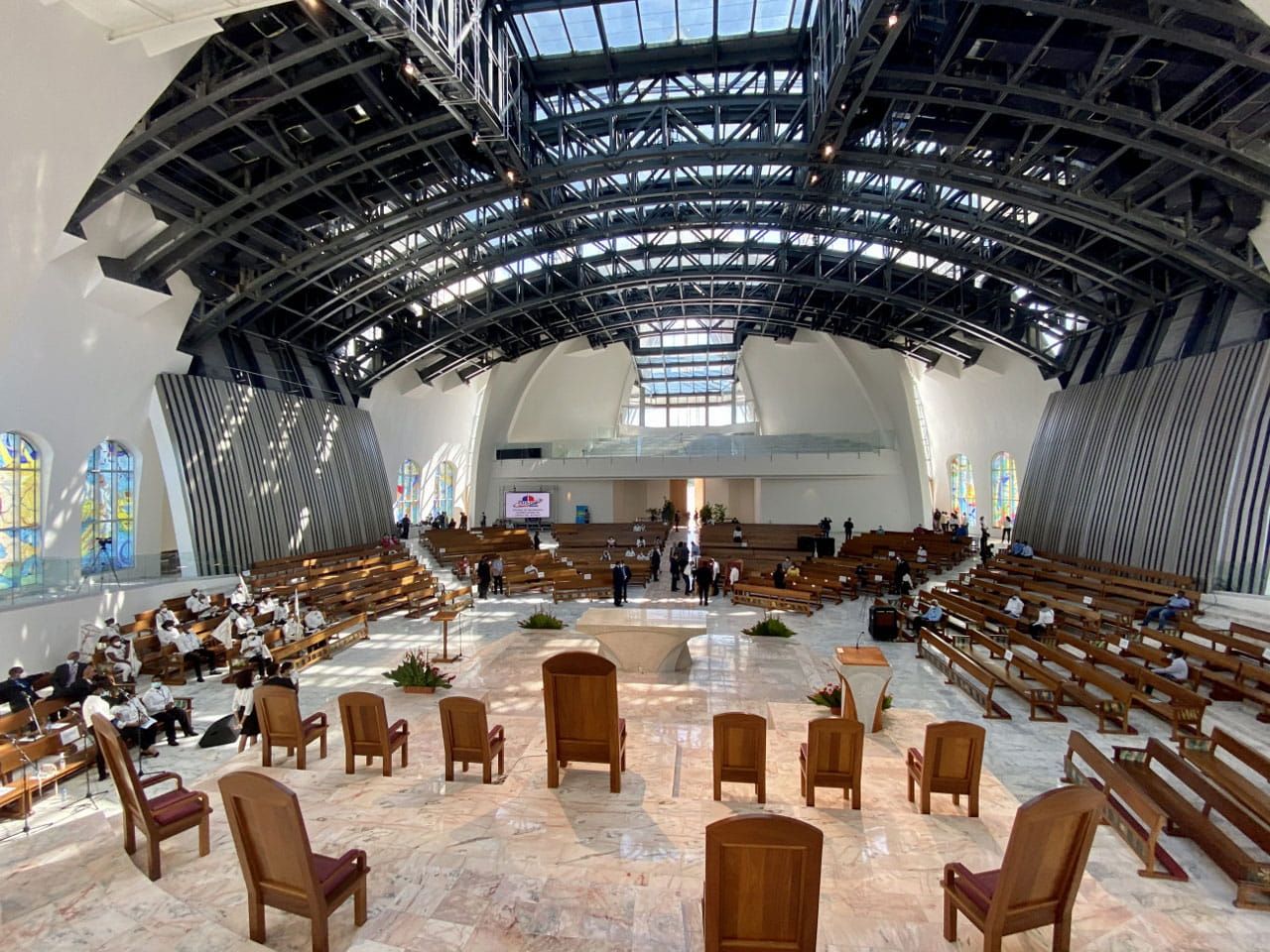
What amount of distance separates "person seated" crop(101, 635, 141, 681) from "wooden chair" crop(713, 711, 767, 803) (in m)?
8.63

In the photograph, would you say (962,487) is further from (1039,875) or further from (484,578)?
(1039,875)

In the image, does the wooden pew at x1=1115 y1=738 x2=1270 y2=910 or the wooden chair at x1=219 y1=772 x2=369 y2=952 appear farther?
the wooden pew at x1=1115 y1=738 x2=1270 y2=910

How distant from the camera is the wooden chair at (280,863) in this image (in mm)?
3135

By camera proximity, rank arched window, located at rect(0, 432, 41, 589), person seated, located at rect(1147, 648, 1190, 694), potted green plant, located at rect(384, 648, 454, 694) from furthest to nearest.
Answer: arched window, located at rect(0, 432, 41, 589) → potted green plant, located at rect(384, 648, 454, 694) → person seated, located at rect(1147, 648, 1190, 694)

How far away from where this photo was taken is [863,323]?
83.7 feet

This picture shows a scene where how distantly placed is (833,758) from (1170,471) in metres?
15.0

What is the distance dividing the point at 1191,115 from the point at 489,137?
1296cm

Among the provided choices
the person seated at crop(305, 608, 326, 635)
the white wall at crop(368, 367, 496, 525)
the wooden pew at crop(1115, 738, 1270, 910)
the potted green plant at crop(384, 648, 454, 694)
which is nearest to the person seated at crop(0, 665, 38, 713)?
the potted green plant at crop(384, 648, 454, 694)

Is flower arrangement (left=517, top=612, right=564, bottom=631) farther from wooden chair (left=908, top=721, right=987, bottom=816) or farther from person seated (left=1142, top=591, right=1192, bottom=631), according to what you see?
person seated (left=1142, top=591, right=1192, bottom=631)

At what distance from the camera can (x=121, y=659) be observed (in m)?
9.18

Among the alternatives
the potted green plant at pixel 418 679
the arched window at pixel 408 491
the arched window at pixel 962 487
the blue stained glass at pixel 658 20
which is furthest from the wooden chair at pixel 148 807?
the arched window at pixel 962 487

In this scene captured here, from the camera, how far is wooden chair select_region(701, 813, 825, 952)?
2771mm

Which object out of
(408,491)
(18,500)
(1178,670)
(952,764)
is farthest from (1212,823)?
(408,491)

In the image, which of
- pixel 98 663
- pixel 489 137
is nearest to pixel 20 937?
pixel 98 663
